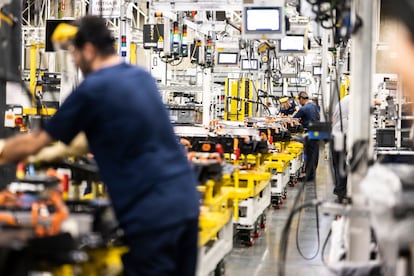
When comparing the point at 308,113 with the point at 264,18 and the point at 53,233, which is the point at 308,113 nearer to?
the point at 264,18

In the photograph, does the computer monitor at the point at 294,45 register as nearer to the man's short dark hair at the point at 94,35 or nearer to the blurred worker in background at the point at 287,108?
the blurred worker in background at the point at 287,108

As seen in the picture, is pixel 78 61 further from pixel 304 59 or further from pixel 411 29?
pixel 304 59

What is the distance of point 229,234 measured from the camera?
20.3 feet

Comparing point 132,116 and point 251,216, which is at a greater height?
point 132,116

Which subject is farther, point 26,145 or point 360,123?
point 360,123

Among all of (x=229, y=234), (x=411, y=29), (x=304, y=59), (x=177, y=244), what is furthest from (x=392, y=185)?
(x=304, y=59)

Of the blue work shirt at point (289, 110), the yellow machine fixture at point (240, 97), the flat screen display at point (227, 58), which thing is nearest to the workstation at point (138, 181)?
the flat screen display at point (227, 58)

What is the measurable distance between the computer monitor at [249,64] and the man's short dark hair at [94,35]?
487 inches

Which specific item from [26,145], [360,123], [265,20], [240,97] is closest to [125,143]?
[26,145]

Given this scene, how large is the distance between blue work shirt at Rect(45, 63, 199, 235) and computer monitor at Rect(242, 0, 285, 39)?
666cm

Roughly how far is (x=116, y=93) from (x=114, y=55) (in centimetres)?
31

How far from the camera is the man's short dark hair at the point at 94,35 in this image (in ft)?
12.3

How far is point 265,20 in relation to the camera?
10.2m

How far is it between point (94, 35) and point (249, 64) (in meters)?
12.6
